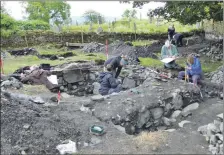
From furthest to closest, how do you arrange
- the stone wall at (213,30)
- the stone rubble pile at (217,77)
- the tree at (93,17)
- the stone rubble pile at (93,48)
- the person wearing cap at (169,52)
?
the tree at (93,17) < the stone rubble pile at (93,48) < the stone wall at (213,30) < the person wearing cap at (169,52) < the stone rubble pile at (217,77)

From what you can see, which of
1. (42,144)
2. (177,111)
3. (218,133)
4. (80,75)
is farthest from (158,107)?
(80,75)

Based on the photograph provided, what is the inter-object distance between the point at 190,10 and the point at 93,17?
64.3 ft

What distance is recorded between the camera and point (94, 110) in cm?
802

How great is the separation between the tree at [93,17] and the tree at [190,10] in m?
15.4

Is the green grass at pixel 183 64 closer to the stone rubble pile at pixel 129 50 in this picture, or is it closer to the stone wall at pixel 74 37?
the stone rubble pile at pixel 129 50

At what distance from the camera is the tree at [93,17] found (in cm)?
3204

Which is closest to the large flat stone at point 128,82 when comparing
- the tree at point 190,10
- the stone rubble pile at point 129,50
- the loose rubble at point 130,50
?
the loose rubble at point 130,50

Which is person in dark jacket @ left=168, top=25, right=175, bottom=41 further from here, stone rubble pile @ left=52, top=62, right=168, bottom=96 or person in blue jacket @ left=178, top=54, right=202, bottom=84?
person in blue jacket @ left=178, top=54, right=202, bottom=84

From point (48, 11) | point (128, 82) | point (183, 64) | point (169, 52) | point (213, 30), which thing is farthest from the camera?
point (48, 11)

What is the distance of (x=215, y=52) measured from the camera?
17.4 metres

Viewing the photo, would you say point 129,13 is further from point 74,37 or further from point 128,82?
point 128,82

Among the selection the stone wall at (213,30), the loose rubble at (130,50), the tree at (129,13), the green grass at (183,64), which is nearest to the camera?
the green grass at (183,64)

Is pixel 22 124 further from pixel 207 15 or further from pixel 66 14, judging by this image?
pixel 66 14

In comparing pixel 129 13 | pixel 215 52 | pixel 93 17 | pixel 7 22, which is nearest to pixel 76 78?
pixel 215 52
